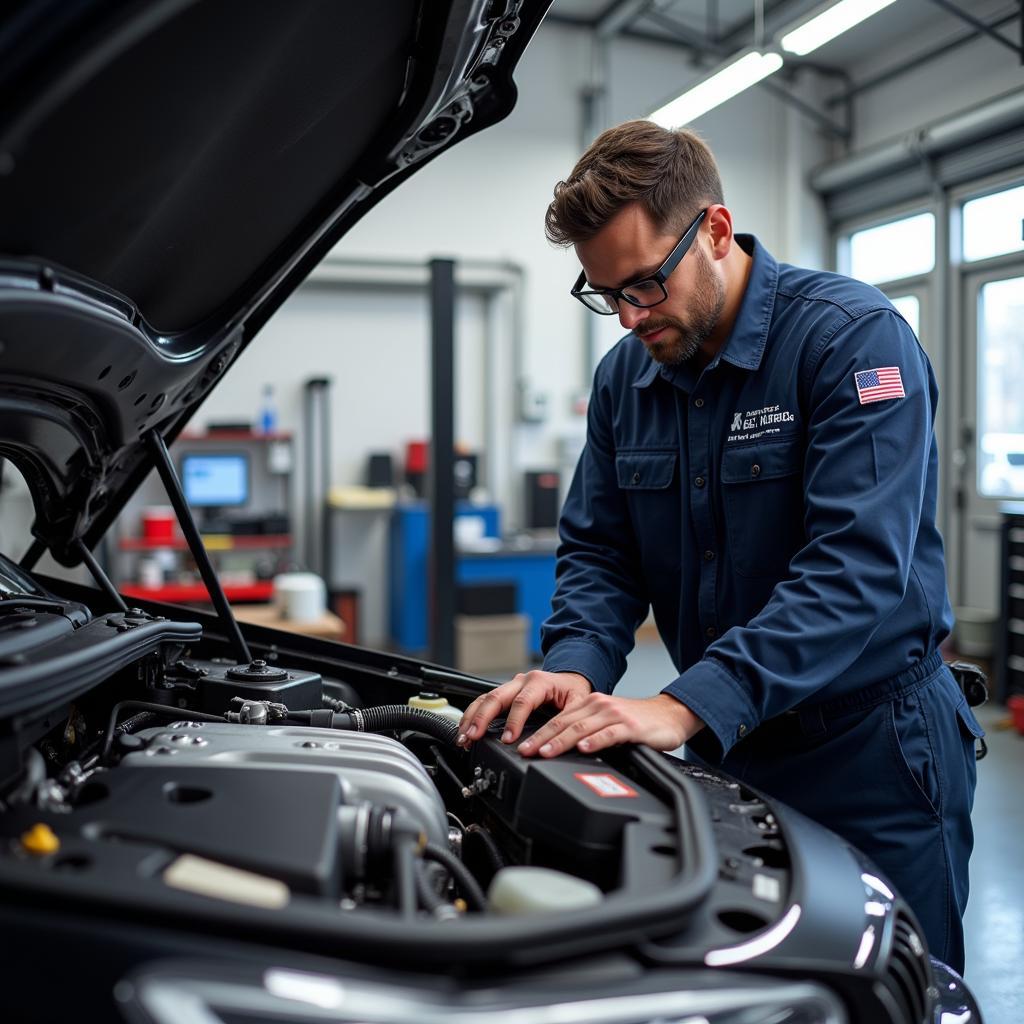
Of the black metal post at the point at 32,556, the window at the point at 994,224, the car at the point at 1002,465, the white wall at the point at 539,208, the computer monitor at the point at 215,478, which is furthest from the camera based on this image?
the white wall at the point at 539,208

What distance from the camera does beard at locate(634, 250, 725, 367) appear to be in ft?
4.48

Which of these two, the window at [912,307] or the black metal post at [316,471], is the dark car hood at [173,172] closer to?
the black metal post at [316,471]

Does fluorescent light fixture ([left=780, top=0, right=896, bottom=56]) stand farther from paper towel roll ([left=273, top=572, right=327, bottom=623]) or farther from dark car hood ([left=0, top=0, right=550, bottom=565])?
dark car hood ([left=0, top=0, right=550, bottom=565])

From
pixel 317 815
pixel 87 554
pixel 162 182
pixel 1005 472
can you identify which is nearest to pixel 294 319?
pixel 1005 472

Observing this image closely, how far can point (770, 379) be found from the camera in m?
1.37

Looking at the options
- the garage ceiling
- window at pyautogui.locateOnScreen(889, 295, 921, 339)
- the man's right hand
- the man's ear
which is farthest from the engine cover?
window at pyautogui.locateOnScreen(889, 295, 921, 339)

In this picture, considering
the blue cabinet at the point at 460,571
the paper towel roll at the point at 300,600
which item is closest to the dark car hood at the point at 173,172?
the paper towel roll at the point at 300,600

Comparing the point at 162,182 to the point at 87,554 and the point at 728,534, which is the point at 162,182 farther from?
the point at 728,534

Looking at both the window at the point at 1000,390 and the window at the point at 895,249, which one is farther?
the window at the point at 895,249

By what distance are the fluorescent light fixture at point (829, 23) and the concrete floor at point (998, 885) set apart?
3.37 metres

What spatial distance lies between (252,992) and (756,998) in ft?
1.17

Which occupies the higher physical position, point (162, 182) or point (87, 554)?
point (162, 182)

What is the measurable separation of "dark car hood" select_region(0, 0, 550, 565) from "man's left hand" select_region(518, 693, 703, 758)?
684 mm

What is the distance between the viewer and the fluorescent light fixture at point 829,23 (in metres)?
4.34
